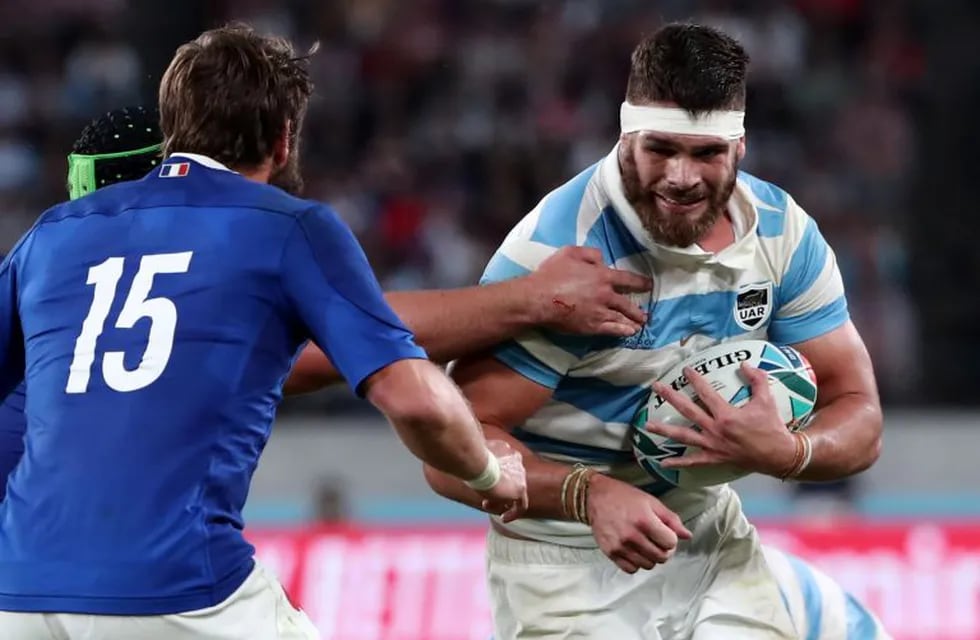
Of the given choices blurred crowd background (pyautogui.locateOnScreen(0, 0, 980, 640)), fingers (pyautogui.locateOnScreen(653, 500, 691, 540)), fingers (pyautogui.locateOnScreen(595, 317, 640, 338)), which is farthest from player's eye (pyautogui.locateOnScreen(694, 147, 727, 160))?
blurred crowd background (pyautogui.locateOnScreen(0, 0, 980, 640))

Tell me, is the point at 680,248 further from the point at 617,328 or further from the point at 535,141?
the point at 535,141

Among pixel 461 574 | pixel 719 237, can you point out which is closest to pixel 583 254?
pixel 719 237

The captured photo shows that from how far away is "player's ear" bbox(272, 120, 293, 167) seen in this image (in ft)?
12.6

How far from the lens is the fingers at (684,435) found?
429 cm

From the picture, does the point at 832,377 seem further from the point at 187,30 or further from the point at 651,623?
the point at 187,30

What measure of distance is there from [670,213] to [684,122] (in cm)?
22

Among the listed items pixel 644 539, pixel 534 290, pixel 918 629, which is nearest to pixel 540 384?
pixel 534 290

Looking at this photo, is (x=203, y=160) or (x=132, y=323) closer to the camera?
(x=132, y=323)

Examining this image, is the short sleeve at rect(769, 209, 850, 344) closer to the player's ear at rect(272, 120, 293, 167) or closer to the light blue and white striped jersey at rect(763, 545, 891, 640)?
the light blue and white striped jersey at rect(763, 545, 891, 640)

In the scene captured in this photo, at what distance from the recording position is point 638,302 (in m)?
4.59

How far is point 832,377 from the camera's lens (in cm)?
479

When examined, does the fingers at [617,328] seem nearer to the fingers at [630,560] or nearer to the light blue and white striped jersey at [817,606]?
the fingers at [630,560]

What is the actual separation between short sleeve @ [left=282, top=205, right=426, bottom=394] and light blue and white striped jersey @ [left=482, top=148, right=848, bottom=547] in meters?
0.98

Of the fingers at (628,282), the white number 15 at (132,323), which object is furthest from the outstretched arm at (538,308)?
the white number 15 at (132,323)
